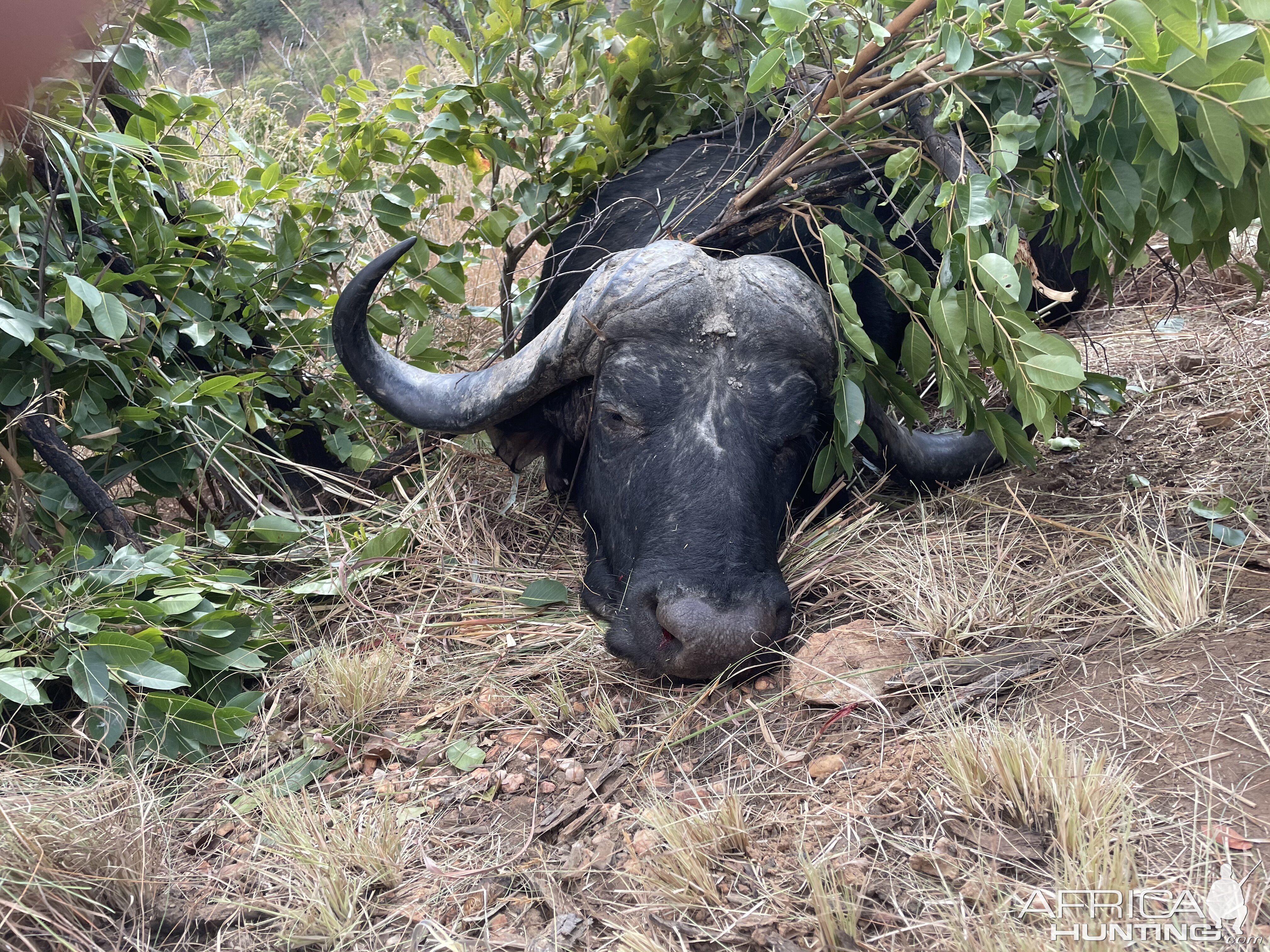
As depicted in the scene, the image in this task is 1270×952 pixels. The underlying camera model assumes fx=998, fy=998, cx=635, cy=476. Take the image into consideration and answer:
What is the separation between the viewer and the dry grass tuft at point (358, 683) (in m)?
2.74

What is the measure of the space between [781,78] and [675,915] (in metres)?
2.17

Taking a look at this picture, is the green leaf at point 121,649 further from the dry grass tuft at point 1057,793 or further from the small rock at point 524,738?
the dry grass tuft at point 1057,793

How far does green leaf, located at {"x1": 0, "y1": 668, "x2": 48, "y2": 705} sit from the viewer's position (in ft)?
8.40

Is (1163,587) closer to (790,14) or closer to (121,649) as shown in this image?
(790,14)

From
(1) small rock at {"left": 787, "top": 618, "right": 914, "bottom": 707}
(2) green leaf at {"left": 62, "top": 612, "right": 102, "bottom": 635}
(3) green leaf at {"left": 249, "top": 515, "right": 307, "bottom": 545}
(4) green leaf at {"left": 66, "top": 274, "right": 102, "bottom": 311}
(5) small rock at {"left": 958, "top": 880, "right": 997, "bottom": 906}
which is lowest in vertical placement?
(1) small rock at {"left": 787, "top": 618, "right": 914, "bottom": 707}

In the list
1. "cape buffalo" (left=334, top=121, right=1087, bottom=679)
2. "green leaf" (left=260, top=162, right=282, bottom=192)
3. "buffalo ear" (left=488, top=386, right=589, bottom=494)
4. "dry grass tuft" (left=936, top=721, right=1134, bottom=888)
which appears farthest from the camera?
"green leaf" (left=260, top=162, right=282, bottom=192)

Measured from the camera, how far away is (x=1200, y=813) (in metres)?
1.90

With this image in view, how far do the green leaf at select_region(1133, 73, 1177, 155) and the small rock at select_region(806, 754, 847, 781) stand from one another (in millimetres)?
1569

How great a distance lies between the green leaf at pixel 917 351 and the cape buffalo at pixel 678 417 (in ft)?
0.76

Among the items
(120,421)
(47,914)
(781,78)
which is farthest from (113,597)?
(781,78)

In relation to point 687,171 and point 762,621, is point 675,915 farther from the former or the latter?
point 687,171

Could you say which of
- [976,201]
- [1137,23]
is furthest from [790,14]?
[1137,23]

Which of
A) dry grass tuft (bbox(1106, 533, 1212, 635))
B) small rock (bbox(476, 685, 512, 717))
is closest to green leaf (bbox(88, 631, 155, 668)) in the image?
small rock (bbox(476, 685, 512, 717))

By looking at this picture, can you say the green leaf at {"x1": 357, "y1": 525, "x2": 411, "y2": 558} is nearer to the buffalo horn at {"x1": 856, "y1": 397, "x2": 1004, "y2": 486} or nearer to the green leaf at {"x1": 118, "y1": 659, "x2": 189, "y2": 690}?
the green leaf at {"x1": 118, "y1": 659, "x2": 189, "y2": 690}
